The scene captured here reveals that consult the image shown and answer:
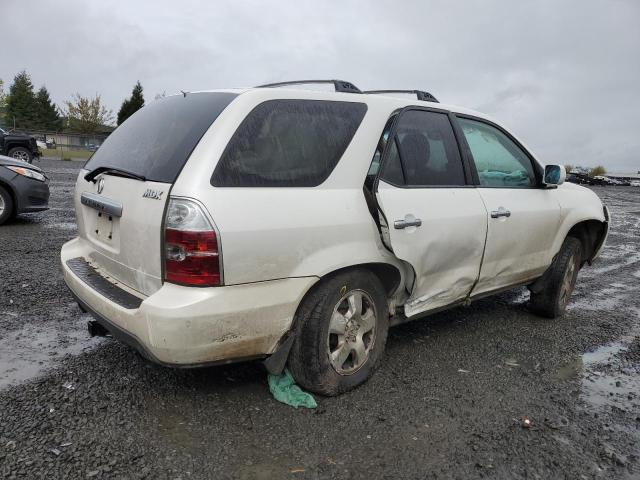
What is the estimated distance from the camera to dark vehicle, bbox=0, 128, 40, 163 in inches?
814

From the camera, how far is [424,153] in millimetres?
3574

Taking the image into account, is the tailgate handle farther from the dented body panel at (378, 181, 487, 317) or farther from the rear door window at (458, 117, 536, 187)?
the rear door window at (458, 117, 536, 187)

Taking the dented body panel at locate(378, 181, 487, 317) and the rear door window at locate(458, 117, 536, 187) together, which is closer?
the dented body panel at locate(378, 181, 487, 317)

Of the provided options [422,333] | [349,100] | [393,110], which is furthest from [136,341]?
[422,333]

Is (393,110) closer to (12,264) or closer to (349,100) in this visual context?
(349,100)

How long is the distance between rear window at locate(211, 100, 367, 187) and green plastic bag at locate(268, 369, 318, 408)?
1133 millimetres

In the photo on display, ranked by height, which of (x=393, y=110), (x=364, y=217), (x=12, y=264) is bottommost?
(x=12, y=264)

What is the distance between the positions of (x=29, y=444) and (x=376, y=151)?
2.37 metres

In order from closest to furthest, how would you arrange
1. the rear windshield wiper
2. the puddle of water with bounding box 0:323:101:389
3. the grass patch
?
1. the rear windshield wiper
2. the puddle of water with bounding box 0:323:101:389
3. the grass patch

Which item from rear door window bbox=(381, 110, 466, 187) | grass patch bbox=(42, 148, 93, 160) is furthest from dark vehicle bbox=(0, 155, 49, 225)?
grass patch bbox=(42, 148, 93, 160)

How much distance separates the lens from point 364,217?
3068 millimetres

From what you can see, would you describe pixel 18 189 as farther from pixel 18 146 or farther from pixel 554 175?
pixel 18 146

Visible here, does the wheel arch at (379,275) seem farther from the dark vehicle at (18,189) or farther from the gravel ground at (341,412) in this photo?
the dark vehicle at (18,189)

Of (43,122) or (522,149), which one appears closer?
(522,149)
